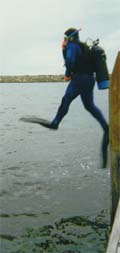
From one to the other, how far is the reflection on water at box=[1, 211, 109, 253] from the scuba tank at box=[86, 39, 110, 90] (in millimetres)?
2809

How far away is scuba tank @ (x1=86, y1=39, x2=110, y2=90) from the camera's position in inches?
350

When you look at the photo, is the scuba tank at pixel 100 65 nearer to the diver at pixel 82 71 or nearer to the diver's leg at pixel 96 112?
the diver at pixel 82 71

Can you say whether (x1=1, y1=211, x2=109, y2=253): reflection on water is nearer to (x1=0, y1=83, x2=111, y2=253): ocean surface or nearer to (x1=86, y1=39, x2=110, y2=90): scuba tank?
(x1=0, y1=83, x2=111, y2=253): ocean surface

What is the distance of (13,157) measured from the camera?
17.6m

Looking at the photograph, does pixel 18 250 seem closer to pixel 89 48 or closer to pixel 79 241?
pixel 79 241

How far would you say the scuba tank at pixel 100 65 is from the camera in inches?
350

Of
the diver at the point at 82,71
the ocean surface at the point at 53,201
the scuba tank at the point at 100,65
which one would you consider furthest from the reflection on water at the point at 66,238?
the scuba tank at the point at 100,65

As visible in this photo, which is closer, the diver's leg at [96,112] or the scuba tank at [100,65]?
the scuba tank at [100,65]

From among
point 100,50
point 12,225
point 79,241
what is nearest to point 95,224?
point 79,241

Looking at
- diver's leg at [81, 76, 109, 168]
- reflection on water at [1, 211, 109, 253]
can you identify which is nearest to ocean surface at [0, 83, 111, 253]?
reflection on water at [1, 211, 109, 253]

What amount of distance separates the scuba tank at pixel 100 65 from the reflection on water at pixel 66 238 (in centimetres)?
281

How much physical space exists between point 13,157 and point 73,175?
13.6ft

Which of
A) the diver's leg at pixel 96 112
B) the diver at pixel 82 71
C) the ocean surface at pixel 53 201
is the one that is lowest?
the ocean surface at pixel 53 201

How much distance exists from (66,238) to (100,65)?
3310 millimetres
